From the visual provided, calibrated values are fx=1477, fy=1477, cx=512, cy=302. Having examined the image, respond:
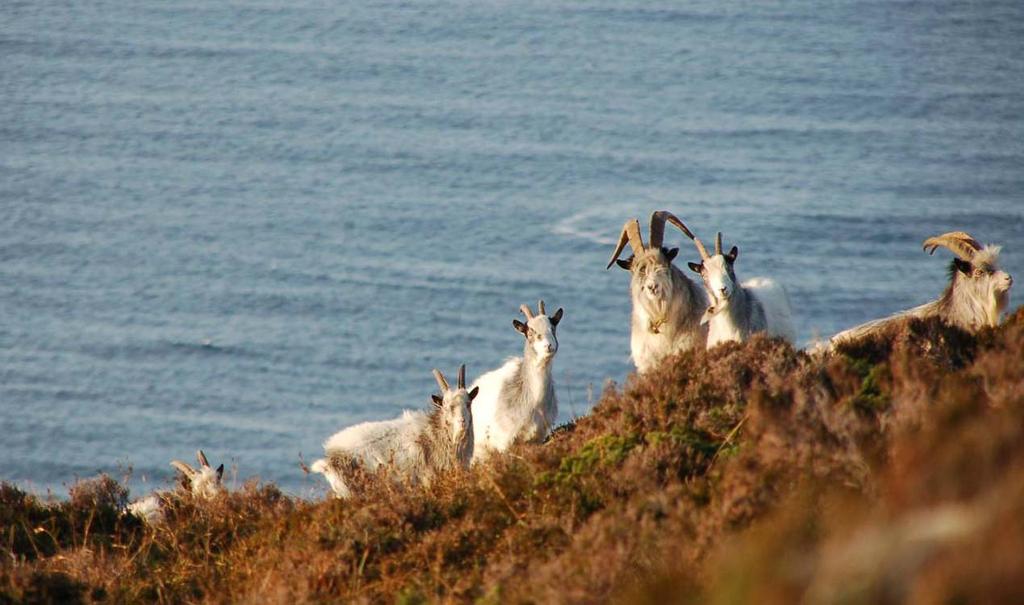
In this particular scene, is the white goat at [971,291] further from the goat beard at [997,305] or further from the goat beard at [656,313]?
the goat beard at [656,313]

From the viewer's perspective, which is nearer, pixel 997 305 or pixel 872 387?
pixel 872 387

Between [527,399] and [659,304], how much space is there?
4.81ft

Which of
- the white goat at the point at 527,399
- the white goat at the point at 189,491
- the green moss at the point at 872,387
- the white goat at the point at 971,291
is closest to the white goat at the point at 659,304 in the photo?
the white goat at the point at 527,399

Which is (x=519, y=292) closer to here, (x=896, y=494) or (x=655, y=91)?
(x=655, y=91)

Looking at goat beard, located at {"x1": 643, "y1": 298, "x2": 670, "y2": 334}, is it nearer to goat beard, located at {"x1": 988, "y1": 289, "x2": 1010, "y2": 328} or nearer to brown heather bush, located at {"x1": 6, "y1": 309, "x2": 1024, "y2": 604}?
brown heather bush, located at {"x1": 6, "y1": 309, "x2": 1024, "y2": 604}

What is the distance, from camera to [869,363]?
9.53 m

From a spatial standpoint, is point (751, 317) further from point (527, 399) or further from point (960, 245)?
point (960, 245)

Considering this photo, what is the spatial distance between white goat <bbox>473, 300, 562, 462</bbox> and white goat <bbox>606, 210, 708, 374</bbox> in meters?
0.74

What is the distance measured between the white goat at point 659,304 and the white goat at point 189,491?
3856mm

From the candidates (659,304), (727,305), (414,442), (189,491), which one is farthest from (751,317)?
(189,491)

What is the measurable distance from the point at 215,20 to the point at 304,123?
2477 centimetres

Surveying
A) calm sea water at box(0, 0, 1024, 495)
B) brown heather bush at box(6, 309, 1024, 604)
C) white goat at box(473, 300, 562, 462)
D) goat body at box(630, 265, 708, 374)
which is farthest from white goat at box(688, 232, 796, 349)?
calm sea water at box(0, 0, 1024, 495)

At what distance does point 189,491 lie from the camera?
1097 centimetres

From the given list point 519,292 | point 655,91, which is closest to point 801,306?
point 519,292
